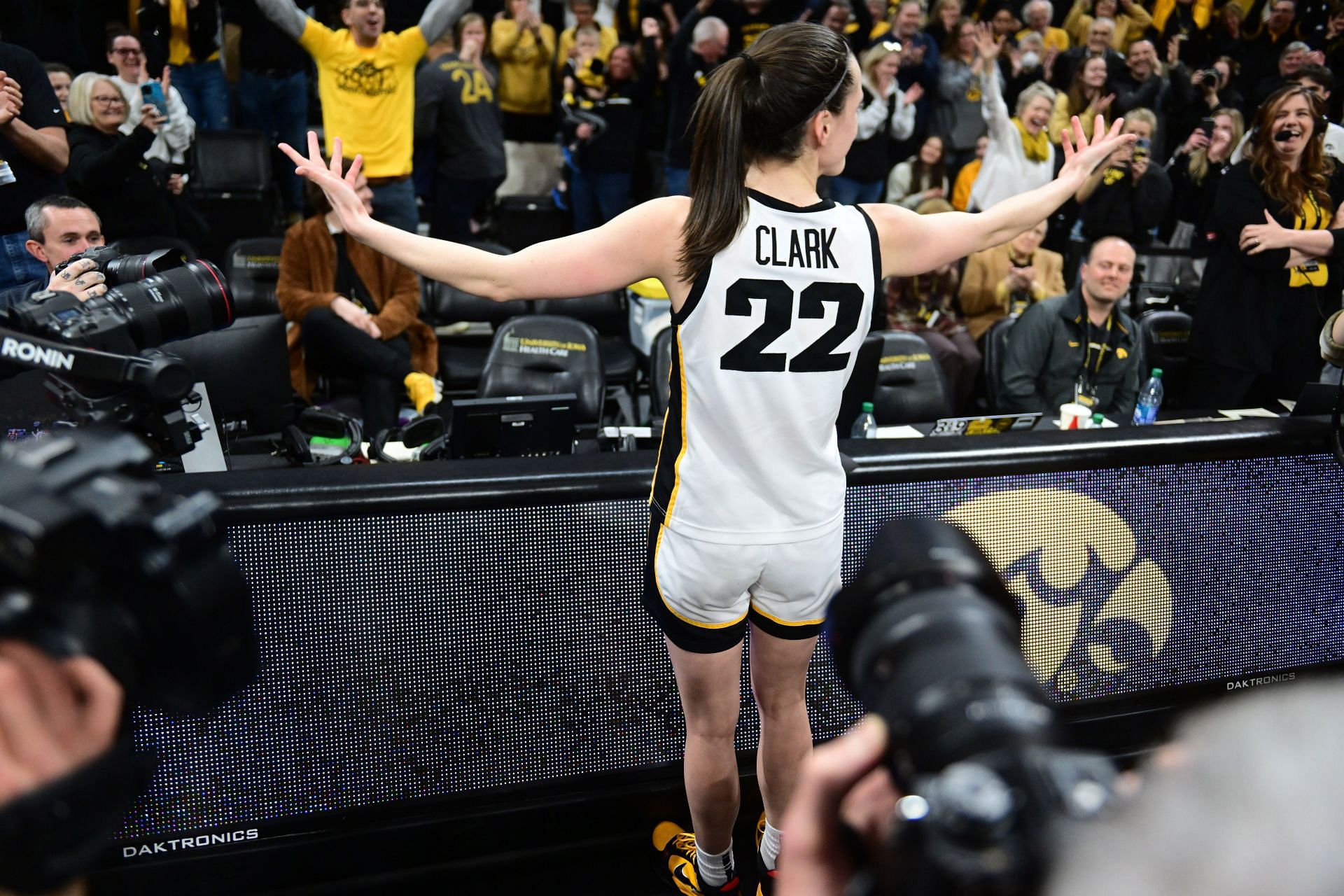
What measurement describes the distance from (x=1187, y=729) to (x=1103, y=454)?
2.21m

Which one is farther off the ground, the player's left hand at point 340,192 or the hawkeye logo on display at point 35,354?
the player's left hand at point 340,192

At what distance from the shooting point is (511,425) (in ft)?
9.25

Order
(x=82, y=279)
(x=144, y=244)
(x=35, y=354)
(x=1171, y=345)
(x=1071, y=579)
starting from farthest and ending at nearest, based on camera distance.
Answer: (x=1171, y=345), (x=144, y=244), (x=1071, y=579), (x=82, y=279), (x=35, y=354)

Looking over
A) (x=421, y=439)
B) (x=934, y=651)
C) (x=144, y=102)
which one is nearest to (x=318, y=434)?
(x=421, y=439)

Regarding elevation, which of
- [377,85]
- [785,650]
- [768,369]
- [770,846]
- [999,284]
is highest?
[768,369]

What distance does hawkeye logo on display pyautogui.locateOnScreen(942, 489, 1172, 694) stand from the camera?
2.67m

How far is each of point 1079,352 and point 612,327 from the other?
2.66 m

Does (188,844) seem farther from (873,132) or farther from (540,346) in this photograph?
(873,132)

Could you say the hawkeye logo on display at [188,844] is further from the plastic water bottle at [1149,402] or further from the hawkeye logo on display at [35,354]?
the plastic water bottle at [1149,402]

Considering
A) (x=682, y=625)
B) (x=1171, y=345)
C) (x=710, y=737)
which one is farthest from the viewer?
(x=1171, y=345)

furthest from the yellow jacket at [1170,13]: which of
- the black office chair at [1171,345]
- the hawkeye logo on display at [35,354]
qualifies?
the hawkeye logo on display at [35,354]

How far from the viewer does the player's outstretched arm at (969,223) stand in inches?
78.1

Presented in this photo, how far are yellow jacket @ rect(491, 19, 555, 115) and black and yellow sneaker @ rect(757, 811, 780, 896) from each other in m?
6.11

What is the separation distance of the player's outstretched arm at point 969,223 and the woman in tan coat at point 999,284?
3815mm
